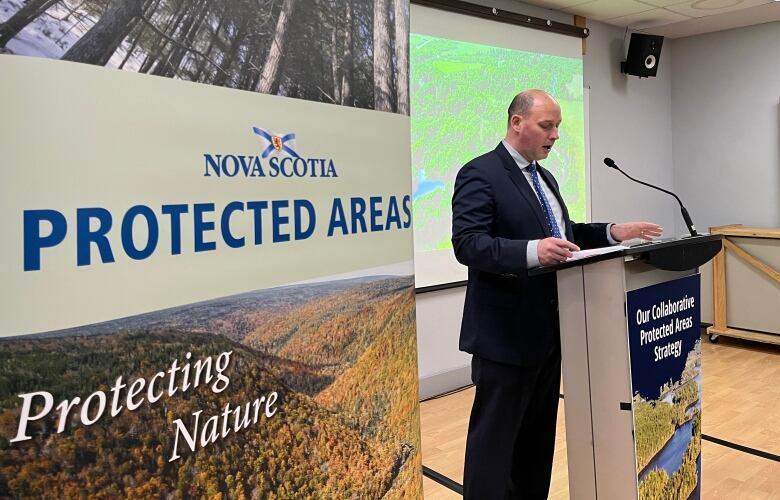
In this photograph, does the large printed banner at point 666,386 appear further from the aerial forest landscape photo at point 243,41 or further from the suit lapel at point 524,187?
the aerial forest landscape photo at point 243,41

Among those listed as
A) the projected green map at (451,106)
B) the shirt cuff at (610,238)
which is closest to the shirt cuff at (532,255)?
the shirt cuff at (610,238)

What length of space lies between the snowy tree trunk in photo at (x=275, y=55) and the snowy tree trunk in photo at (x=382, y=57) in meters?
0.22

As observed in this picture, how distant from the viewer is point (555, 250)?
151cm

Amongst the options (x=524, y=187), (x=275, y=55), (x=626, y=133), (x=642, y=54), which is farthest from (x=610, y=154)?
(x=275, y=55)

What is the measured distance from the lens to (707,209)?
5.12 m

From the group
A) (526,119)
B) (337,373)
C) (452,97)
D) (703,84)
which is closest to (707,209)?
(703,84)

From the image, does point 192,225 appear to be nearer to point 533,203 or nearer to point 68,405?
point 68,405

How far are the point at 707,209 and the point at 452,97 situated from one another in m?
2.84

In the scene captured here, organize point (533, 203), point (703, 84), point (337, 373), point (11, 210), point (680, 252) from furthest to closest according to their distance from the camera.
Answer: point (703, 84)
point (533, 203)
point (680, 252)
point (337, 373)
point (11, 210)

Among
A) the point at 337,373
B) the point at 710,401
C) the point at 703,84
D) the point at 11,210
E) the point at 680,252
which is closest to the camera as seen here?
the point at 11,210

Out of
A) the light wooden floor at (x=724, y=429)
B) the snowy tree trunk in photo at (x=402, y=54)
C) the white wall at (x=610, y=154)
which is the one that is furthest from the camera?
the white wall at (x=610, y=154)

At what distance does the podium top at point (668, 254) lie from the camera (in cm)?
144

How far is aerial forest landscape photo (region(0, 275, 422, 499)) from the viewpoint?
0.78 m

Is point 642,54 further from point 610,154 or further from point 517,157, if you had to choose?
point 517,157
